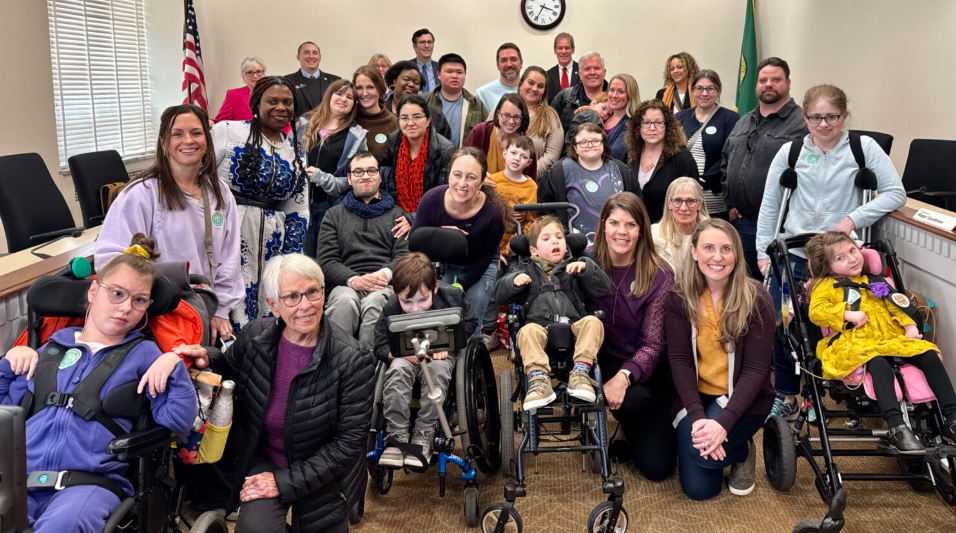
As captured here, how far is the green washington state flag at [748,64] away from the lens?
754 cm

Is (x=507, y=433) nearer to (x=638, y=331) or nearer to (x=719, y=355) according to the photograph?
(x=638, y=331)

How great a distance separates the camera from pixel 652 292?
10.5 ft

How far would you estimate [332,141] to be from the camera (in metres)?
4.39

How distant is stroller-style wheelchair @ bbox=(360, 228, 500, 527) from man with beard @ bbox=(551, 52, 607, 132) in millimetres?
2653

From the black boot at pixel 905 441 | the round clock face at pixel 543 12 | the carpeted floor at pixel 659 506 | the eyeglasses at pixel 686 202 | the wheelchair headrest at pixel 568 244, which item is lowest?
the carpeted floor at pixel 659 506

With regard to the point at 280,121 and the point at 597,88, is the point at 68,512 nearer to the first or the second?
the point at 280,121

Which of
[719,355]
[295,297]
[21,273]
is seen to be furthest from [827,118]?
[21,273]

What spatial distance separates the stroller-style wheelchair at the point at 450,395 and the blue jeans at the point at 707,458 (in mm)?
769

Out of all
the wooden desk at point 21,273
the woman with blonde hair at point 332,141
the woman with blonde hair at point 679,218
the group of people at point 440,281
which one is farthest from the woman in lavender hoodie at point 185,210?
the woman with blonde hair at point 679,218

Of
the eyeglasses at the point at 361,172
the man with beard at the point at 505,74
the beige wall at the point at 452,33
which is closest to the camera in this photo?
the eyeglasses at the point at 361,172

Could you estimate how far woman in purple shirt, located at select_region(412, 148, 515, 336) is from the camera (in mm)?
3549

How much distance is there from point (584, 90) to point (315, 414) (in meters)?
4.13

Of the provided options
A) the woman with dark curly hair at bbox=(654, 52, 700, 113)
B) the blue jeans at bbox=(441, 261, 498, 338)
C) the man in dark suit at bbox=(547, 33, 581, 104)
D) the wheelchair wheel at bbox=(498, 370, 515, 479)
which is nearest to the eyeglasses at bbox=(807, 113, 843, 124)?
the blue jeans at bbox=(441, 261, 498, 338)

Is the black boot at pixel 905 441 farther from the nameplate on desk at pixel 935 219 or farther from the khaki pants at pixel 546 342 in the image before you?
the khaki pants at pixel 546 342
